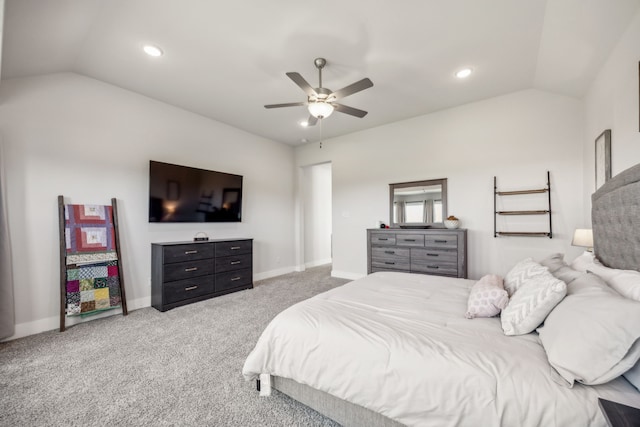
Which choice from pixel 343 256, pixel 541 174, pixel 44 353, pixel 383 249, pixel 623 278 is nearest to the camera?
pixel 623 278

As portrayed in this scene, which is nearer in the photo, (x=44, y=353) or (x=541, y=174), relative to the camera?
(x=44, y=353)

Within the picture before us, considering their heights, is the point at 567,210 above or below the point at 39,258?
above

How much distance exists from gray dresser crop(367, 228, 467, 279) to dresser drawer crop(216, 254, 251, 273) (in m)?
2.08

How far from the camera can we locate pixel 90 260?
2.97 metres

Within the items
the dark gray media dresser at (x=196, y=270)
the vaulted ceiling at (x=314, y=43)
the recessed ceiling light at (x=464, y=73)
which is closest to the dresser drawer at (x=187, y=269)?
the dark gray media dresser at (x=196, y=270)

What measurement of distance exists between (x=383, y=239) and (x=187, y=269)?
298 centimetres

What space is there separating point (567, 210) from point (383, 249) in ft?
7.81

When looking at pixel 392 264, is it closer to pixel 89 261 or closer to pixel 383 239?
pixel 383 239

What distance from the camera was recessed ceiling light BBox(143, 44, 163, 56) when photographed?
256cm

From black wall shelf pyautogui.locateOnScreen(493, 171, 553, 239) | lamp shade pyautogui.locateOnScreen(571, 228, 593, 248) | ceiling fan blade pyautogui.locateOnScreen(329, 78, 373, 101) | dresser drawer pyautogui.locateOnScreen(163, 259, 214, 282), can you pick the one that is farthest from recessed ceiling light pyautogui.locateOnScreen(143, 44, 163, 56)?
lamp shade pyautogui.locateOnScreen(571, 228, 593, 248)

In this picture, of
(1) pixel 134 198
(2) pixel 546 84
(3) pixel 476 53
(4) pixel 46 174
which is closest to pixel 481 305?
(3) pixel 476 53

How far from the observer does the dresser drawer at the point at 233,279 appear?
3.94 metres

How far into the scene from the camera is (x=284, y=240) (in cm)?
572

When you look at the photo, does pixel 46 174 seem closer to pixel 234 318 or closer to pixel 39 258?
pixel 39 258
